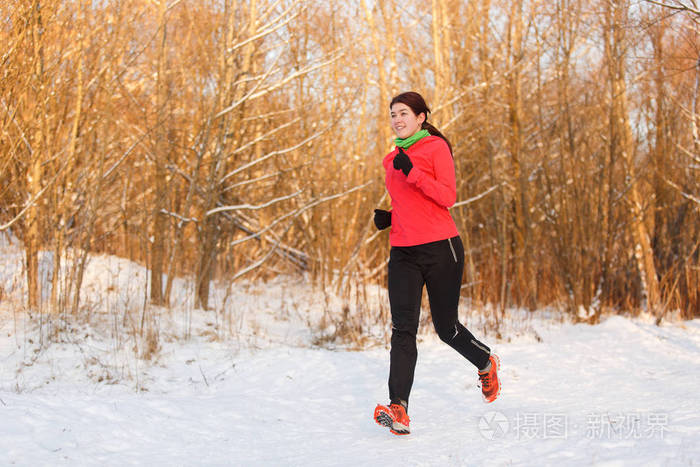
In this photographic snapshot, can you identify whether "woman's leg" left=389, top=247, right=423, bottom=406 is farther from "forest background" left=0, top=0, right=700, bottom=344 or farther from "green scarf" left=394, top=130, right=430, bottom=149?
"forest background" left=0, top=0, right=700, bottom=344

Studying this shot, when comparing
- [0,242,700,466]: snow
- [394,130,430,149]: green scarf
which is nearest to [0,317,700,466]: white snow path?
[0,242,700,466]: snow

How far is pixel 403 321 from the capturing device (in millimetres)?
3342

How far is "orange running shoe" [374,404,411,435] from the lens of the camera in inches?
127

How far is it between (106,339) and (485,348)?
12.1ft

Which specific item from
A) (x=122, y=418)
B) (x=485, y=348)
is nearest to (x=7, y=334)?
(x=122, y=418)

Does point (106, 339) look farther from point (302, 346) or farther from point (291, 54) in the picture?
point (291, 54)

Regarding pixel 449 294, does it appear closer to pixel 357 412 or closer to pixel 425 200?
pixel 425 200

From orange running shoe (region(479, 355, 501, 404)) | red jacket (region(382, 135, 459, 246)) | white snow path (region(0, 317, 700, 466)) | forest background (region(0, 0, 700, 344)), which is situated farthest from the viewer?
forest background (region(0, 0, 700, 344))

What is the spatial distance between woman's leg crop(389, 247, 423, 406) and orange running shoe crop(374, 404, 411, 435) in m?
0.04

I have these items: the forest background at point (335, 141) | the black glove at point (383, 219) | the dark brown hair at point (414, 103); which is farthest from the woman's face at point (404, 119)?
the forest background at point (335, 141)

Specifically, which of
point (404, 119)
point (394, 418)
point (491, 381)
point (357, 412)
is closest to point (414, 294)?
point (394, 418)

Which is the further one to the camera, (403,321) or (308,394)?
(308,394)

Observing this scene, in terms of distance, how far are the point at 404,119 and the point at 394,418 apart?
5.35 ft

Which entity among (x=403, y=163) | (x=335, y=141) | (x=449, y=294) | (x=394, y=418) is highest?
(x=335, y=141)
